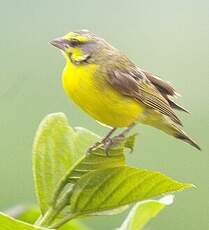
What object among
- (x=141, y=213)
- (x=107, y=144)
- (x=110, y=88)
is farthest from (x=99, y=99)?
(x=141, y=213)

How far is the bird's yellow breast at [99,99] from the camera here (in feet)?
4.69

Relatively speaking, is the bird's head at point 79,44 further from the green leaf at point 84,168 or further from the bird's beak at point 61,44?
the green leaf at point 84,168

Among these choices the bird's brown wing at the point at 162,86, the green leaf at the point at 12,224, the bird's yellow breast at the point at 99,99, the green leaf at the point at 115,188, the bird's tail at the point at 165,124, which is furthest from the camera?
the bird's tail at the point at 165,124

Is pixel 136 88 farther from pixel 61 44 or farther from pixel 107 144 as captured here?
pixel 107 144

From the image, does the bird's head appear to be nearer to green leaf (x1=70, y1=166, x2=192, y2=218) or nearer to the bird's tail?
the bird's tail

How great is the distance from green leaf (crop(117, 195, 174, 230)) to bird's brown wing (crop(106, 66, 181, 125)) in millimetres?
459

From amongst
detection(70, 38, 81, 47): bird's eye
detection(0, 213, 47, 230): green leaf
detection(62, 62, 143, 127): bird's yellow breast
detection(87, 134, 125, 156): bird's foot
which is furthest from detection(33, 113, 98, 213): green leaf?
detection(70, 38, 81, 47): bird's eye

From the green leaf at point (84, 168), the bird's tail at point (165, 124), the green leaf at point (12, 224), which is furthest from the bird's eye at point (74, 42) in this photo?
the green leaf at point (12, 224)

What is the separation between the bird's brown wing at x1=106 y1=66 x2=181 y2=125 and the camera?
4.85 ft

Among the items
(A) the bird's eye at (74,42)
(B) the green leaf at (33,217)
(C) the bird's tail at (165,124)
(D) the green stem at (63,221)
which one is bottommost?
(C) the bird's tail at (165,124)

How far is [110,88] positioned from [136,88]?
1.5 inches

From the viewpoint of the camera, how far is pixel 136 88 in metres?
1.54

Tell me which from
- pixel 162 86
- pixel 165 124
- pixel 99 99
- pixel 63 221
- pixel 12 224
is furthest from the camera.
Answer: pixel 165 124

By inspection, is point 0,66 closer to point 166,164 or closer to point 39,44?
point 39,44
